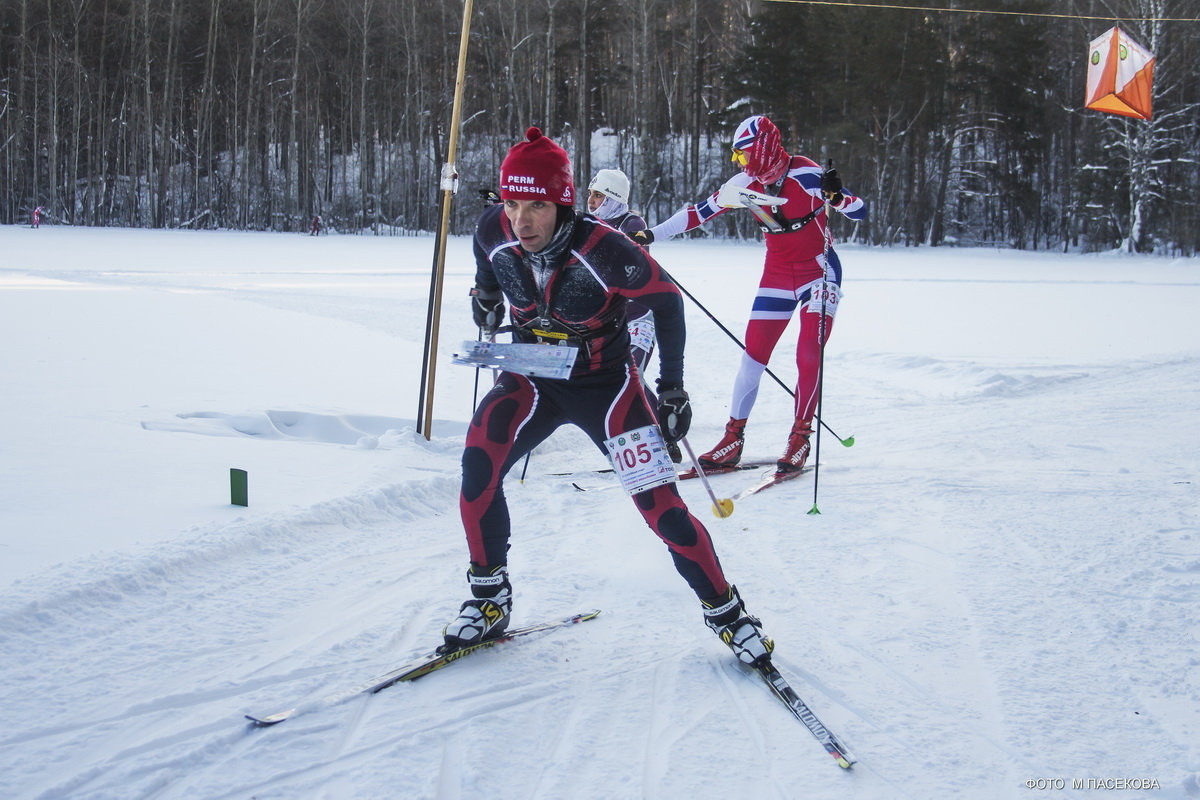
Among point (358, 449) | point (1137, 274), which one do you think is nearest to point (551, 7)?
point (1137, 274)

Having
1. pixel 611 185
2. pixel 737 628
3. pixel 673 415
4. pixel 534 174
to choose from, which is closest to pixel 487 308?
pixel 534 174

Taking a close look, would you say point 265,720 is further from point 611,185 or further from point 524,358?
point 611,185

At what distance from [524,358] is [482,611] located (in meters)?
0.86

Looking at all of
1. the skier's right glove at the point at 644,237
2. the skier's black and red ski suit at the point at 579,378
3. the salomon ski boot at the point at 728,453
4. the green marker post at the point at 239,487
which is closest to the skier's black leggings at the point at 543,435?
the skier's black and red ski suit at the point at 579,378

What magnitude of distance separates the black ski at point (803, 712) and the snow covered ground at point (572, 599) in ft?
0.14

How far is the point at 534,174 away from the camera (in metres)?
2.82

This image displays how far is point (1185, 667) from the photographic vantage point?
293 centimetres

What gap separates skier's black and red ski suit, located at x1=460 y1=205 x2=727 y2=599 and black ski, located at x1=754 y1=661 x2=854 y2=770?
0.30m

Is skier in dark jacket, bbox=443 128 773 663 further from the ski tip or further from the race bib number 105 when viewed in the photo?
the ski tip

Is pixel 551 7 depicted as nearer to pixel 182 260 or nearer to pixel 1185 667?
pixel 182 260

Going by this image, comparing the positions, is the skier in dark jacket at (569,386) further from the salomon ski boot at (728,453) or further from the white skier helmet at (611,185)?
the white skier helmet at (611,185)

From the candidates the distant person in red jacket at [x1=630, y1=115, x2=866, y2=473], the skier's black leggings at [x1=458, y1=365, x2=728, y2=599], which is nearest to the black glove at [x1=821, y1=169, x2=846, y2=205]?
the distant person in red jacket at [x1=630, y1=115, x2=866, y2=473]

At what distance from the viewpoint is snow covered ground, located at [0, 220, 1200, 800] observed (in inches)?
94.7

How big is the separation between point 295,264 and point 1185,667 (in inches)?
723
